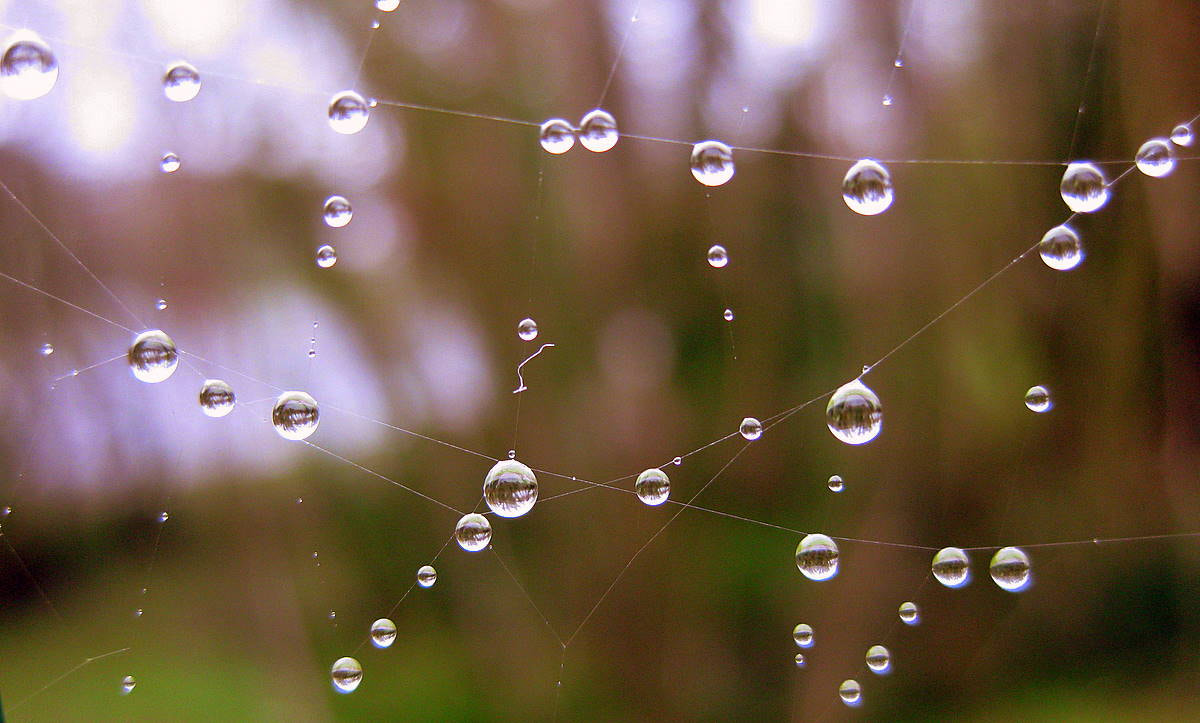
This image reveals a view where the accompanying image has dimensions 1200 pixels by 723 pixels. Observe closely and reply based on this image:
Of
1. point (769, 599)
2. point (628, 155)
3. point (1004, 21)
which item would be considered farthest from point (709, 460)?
point (1004, 21)

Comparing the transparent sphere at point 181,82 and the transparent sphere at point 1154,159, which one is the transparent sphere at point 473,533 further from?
the transparent sphere at point 1154,159

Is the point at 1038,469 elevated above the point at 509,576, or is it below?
above

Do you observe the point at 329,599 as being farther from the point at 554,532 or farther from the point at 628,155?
the point at 628,155

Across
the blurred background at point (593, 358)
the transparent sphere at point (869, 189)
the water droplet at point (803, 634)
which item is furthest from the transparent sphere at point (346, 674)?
the transparent sphere at point (869, 189)

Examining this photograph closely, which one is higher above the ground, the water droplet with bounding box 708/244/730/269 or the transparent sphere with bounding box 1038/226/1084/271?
the transparent sphere with bounding box 1038/226/1084/271

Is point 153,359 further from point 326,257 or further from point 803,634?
point 803,634

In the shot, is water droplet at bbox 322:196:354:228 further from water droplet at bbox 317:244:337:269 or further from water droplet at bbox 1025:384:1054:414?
water droplet at bbox 1025:384:1054:414

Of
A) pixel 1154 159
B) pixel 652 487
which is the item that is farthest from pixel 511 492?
pixel 1154 159

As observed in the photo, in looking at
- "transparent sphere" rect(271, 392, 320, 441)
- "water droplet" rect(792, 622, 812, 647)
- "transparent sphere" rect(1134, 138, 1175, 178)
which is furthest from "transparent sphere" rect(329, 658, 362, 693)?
"transparent sphere" rect(1134, 138, 1175, 178)
